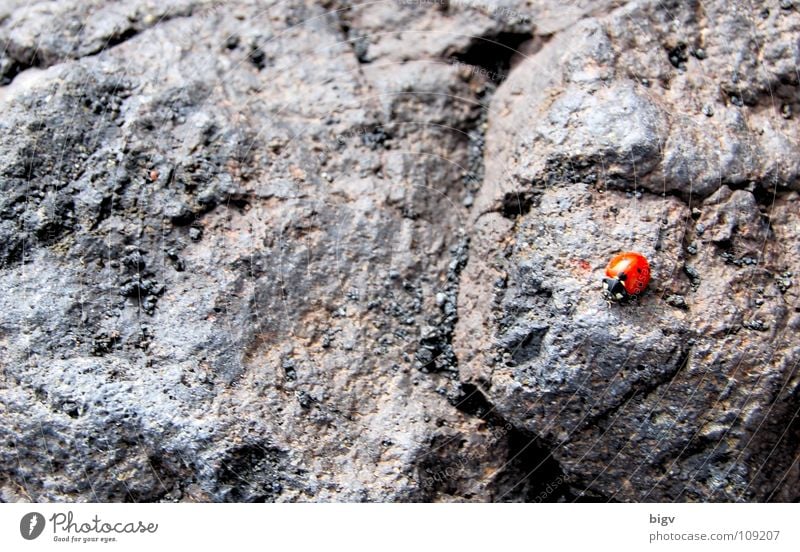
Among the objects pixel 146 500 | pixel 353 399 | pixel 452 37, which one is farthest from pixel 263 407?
pixel 452 37

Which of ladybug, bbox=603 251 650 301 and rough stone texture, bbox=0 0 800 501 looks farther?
rough stone texture, bbox=0 0 800 501

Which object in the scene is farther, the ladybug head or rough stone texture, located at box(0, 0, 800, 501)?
rough stone texture, located at box(0, 0, 800, 501)

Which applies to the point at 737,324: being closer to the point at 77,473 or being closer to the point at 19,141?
the point at 77,473

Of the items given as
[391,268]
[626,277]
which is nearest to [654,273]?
[626,277]

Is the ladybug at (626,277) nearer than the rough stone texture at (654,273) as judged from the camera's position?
Yes
